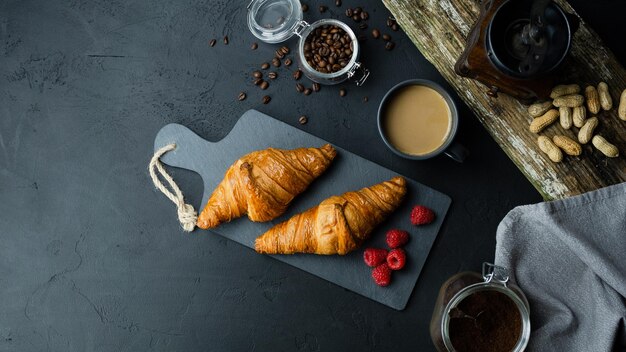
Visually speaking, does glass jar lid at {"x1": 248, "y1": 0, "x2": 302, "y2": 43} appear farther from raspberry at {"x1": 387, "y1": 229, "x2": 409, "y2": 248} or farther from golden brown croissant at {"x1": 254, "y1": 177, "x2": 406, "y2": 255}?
raspberry at {"x1": 387, "y1": 229, "x2": 409, "y2": 248}

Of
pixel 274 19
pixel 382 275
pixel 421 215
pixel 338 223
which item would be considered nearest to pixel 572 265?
pixel 421 215

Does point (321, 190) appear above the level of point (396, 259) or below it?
above

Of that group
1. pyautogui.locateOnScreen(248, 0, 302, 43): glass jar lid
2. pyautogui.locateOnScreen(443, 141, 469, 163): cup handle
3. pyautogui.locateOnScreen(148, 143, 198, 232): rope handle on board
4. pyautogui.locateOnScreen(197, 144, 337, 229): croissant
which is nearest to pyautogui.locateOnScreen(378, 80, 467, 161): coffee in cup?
pyautogui.locateOnScreen(443, 141, 469, 163): cup handle

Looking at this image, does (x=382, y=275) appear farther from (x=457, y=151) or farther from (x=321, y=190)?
(x=457, y=151)

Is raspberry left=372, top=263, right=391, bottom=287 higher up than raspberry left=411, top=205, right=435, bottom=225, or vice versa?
raspberry left=411, top=205, right=435, bottom=225

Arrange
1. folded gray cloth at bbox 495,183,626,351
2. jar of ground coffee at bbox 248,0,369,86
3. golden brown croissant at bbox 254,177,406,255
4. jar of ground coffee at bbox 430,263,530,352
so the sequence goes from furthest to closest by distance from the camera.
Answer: jar of ground coffee at bbox 248,0,369,86
golden brown croissant at bbox 254,177,406,255
folded gray cloth at bbox 495,183,626,351
jar of ground coffee at bbox 430,263,530,352

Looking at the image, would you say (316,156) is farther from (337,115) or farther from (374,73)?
(374,73)

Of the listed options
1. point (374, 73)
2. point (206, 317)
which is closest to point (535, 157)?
point (374, 73)
